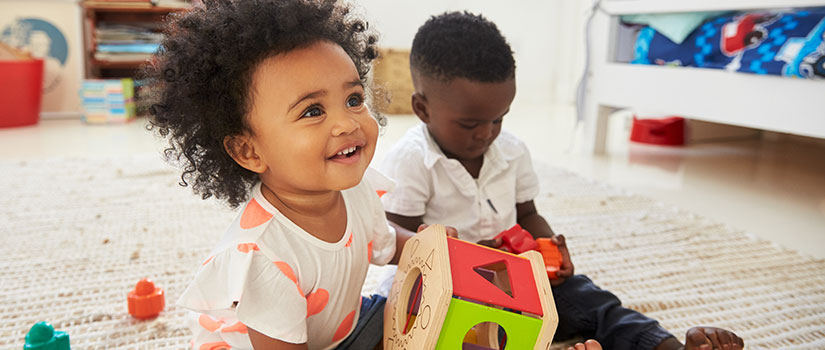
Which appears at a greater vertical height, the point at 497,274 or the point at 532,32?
the point at 532,32

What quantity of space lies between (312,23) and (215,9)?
98 millimetres

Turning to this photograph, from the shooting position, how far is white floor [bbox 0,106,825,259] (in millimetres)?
1468

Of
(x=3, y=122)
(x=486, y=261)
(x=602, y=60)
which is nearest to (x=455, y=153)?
(x=486, y=261)

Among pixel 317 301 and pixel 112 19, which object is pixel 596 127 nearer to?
pixel 317 301

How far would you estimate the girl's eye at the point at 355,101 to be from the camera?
657mm

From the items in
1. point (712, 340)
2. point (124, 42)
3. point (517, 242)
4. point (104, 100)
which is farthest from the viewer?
point (124, 42)

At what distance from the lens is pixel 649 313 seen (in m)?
0.96

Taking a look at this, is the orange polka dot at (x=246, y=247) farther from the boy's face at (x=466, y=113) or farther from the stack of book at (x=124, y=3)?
the stack of book at (x=124, y=3)

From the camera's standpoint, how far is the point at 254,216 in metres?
0.65

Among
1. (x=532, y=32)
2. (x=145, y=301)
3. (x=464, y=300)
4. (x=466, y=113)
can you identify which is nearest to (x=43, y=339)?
(x=145, y=301)

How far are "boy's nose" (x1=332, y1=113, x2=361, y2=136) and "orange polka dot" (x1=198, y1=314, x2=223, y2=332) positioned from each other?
270 millimetres

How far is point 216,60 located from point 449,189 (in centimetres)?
46

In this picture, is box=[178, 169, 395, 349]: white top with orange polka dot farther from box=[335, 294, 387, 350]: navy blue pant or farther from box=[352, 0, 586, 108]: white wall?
box=[352, 0, 586, 108]: white wall

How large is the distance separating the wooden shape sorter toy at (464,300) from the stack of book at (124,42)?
2.55m
